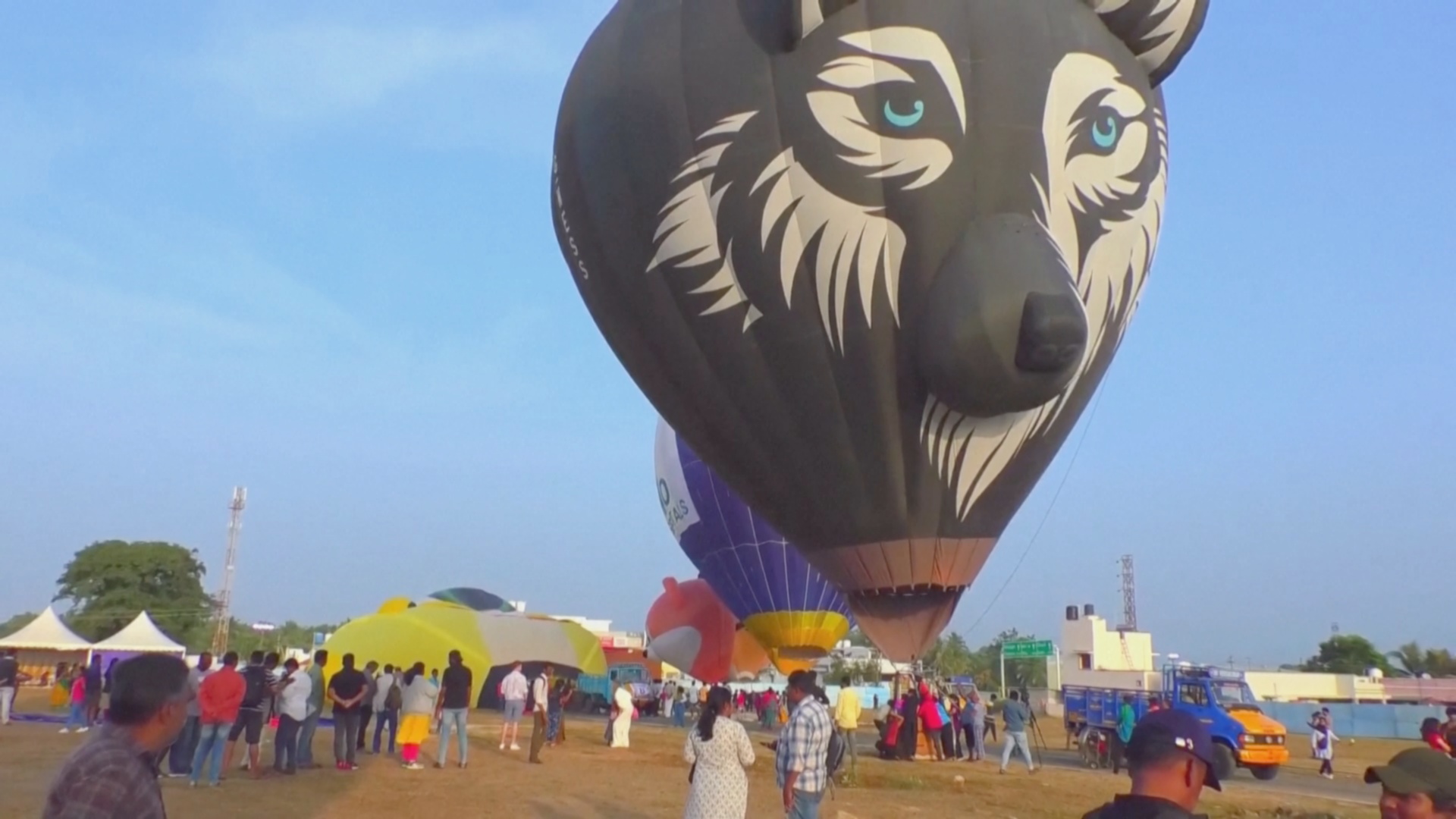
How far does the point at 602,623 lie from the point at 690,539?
218 ft

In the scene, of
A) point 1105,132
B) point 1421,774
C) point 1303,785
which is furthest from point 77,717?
point 1421,774

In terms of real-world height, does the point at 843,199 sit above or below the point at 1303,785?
above

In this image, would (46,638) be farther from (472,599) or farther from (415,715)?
Result: (415,715)

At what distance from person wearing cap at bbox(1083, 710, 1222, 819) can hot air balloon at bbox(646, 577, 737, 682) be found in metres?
24.9

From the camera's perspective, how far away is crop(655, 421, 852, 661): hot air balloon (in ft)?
71.6

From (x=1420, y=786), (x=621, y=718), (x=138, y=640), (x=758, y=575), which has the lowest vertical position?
(x=621, y=718)

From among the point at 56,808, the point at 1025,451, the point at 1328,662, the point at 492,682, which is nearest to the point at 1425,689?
the point at 1328,662

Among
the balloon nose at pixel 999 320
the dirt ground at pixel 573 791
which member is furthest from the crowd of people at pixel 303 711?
the balloon nose at pixel 999 320

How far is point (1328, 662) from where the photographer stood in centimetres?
7444

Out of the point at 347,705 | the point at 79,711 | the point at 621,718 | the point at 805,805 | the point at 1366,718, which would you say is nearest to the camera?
the point at 805,805

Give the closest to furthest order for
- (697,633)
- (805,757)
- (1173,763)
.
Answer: (1173,763) < (805,757) < (697,633)

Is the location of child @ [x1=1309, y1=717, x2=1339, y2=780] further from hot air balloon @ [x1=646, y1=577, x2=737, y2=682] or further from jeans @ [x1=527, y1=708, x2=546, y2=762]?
jeans @ [x1=527, y1=708, x2=546, y2=762]

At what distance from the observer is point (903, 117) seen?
30.2ft

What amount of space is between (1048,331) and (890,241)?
56.9 inches
